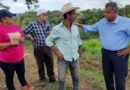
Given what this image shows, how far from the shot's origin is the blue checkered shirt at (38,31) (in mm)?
8148

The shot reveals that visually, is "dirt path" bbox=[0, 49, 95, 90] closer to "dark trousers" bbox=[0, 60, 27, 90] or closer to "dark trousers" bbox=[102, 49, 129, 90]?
"dark trousers" bbox=[0, 60, 27, 90]

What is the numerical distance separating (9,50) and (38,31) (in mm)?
1238

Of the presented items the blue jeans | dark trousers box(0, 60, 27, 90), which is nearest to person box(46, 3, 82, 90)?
the blue jeans

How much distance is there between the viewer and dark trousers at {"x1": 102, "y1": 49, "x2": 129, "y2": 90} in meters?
6.49

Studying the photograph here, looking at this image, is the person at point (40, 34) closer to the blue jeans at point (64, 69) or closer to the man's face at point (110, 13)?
the blue jeans at point (64, 69)

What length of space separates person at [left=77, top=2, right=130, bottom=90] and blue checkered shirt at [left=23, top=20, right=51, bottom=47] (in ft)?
5.73

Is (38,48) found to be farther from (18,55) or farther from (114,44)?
(114,44)

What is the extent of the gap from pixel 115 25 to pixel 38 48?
248 centimetres

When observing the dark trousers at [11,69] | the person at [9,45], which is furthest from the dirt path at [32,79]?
the person at [9,45]

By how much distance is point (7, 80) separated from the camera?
743 cm

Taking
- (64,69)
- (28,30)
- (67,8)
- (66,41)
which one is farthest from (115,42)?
(28,30)

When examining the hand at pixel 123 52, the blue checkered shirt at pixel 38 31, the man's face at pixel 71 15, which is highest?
the man's face at pixel 71 15

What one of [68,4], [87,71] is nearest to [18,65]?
[68,4]

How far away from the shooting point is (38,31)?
321 inches
